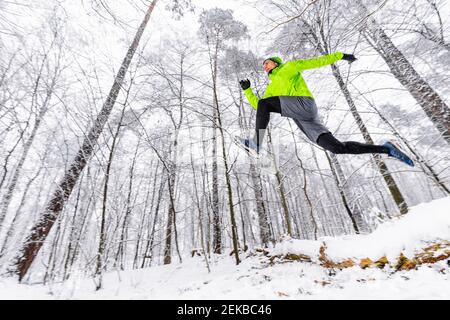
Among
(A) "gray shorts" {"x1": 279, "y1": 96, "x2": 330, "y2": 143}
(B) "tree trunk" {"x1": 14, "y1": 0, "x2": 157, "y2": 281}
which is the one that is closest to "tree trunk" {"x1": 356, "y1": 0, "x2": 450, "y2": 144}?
(A) "gray shorts" {"x1": 279, "y1": 96, "x2": 330, "y2": 143}

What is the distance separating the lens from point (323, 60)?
2.51 m

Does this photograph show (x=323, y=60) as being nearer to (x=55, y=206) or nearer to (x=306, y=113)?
(x=306, y=113)

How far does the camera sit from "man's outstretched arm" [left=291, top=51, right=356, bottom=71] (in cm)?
243

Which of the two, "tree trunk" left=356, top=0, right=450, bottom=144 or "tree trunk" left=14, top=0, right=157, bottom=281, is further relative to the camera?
"tree trunk" left=356, top=0, right=450, bottom=144

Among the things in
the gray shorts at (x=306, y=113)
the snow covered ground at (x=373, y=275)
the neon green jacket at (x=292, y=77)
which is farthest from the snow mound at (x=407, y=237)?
the neon green jacket at (x=292, y=77)

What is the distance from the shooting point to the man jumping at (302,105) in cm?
244

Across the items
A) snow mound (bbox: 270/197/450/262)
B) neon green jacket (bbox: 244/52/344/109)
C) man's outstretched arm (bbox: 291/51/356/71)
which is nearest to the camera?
snow mound (bbox: 270/197/450/262)

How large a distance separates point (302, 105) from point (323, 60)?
581mm

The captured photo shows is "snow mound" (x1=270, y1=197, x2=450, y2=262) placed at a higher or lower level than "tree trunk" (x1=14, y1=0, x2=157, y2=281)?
lower

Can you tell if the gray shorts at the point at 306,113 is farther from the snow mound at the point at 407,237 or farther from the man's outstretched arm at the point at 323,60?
the snow mound at the point at 407,237

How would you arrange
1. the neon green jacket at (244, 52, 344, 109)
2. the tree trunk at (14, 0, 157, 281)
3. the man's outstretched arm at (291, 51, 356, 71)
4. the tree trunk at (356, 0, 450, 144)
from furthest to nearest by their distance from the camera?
the tree trunk at (356, 0, 450, 144), the tree trunk at (14, 0, 157, 281), the neon green jacket at (244, 52, 344, 109), the man's outstretched arm at (291, 51, 356, 71)

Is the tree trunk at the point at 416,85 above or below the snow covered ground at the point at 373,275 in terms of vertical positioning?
above

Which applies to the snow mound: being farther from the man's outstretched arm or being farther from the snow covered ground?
the man's outstretched arm
